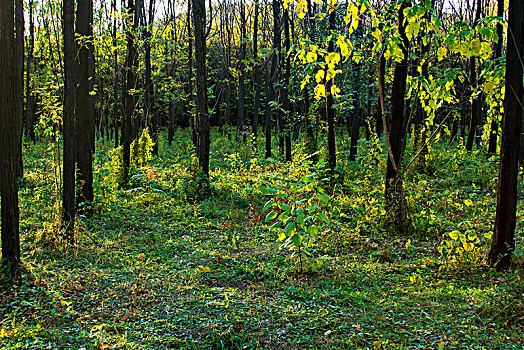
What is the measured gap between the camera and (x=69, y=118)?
6.26 meters

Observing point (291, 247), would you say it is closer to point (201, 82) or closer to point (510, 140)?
point (510, 140)

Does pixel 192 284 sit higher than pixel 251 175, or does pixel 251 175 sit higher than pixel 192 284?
pixel 251 175

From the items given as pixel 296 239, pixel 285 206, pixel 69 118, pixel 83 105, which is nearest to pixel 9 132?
pixel 69 118

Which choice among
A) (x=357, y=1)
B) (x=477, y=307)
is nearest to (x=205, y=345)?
(x=477, y=307)

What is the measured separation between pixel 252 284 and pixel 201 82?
Answer: 705 centimetres

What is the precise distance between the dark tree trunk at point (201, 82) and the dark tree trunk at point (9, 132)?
5.96m

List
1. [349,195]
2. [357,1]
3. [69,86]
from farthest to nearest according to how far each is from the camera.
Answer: [349,195]
[69,86]
[357,1]

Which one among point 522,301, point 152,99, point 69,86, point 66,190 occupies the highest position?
point 152,99

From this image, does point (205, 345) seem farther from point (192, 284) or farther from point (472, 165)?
point (472, 165)

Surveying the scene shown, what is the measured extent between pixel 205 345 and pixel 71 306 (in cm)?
192

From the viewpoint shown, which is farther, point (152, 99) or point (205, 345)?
point (152, 99)

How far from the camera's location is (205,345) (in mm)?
3604

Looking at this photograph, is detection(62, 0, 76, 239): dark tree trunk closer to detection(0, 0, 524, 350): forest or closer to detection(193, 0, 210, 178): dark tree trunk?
detection(0, 0, 524, 350): forest

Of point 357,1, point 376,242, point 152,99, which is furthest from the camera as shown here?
point 152,99
